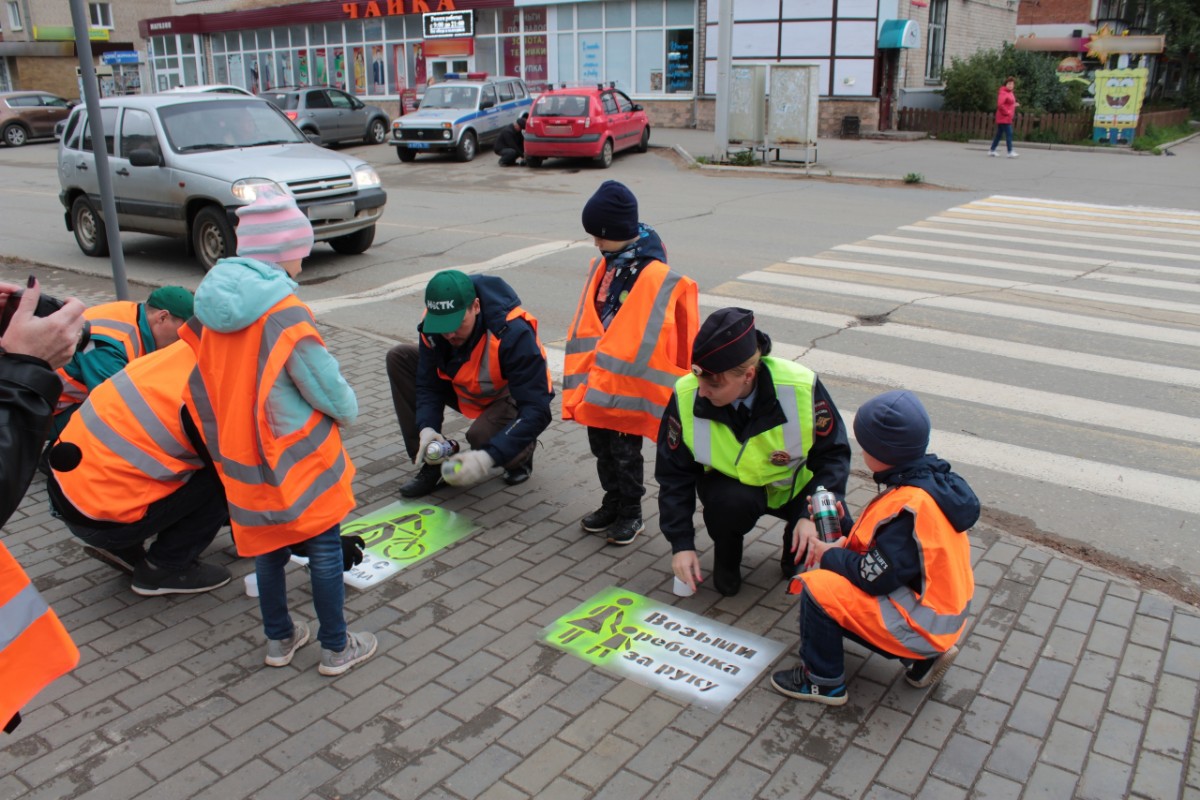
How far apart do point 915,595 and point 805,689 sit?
1.77ft

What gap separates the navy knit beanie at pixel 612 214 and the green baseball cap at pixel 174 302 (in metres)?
1.91

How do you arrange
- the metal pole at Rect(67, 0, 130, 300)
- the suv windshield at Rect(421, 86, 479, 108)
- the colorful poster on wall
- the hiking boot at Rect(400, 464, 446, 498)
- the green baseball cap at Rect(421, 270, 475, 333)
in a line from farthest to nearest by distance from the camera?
the suv windshield at Rect(421, 86, 479, 108) < the colorful poster on wall < the metal pole at Rect(67, 0, 130, 300) < the hiking boot at Rect(400, 464, 446, 498) < the green baseball cap at Rect(421, 270, 475, 333)

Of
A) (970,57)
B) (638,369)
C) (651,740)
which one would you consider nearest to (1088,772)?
(651,740)

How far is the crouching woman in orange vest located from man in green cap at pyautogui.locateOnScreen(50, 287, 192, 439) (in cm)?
123

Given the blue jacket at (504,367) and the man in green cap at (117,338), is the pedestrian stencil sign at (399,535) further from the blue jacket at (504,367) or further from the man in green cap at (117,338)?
the man in green cap at (117,338)

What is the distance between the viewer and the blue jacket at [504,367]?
471 centimetres

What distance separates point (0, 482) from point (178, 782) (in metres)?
1.50

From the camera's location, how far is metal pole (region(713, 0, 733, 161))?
65.3ft

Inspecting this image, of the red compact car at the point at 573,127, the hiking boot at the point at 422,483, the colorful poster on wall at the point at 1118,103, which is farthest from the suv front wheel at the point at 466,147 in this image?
the hiking boot at the point at 422,483

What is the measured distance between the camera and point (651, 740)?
10.9 feet

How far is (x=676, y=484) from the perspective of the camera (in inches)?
160

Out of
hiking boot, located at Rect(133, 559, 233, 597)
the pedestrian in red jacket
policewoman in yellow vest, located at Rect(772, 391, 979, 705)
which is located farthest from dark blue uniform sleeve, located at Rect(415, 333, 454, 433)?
→ the pedestrian in red jacket

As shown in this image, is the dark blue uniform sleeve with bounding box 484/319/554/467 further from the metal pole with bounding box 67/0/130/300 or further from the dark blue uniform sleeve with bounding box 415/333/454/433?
the metal pole with bounding box 67/0/130/300

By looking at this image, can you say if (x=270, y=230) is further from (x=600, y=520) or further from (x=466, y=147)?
(x=466, y=147)
